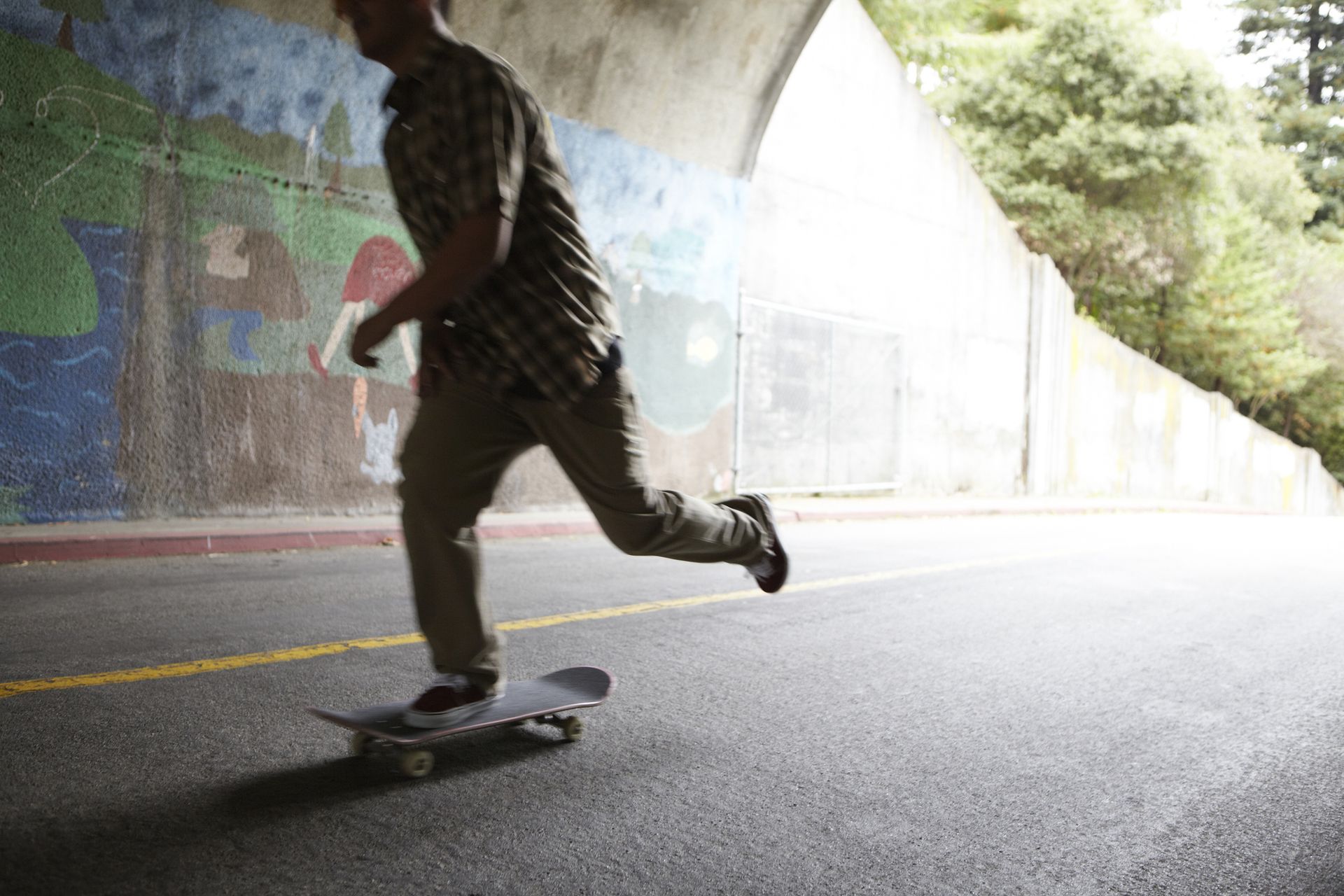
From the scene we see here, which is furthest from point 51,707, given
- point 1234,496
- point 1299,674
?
point 1234,496

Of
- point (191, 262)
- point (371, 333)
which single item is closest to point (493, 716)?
point (371, 333)

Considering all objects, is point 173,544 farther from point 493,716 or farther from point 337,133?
point 493,716

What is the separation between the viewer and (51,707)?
342cm

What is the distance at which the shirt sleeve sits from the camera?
265cm

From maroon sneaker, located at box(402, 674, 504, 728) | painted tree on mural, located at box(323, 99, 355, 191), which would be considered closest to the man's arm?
maroon sneaker, located at box(402, 674, 504, 728)

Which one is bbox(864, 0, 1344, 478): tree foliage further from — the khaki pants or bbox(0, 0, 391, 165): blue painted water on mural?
the khaki pants

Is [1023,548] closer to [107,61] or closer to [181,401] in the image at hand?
A: [181,401]

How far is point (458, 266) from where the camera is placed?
2.66 meters

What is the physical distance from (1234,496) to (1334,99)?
83.3ft

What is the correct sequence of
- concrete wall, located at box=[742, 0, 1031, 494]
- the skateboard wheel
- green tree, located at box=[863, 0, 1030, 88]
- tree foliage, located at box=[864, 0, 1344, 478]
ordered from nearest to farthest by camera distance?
the skateboard wheel
concrete wall, located at box=[742, 0, 1031, 494]
tree foliage, located at box=[864, 0, 1344, 478]
green tree, located at box=[863, 0, 1030, 88]

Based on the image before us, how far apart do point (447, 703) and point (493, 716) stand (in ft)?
0.48

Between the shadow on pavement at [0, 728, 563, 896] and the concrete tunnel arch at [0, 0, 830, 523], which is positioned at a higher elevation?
the concrete tunnel arch at [0, 0, 830, 523]

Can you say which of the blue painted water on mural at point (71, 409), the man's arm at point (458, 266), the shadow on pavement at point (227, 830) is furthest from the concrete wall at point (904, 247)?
the man's arm at point (458, 266)

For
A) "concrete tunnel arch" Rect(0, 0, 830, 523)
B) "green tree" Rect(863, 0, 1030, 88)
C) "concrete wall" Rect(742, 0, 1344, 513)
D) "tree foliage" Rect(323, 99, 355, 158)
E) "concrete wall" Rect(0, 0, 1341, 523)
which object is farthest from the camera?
"green tree" Rect(863, 0, 1030, 88)
